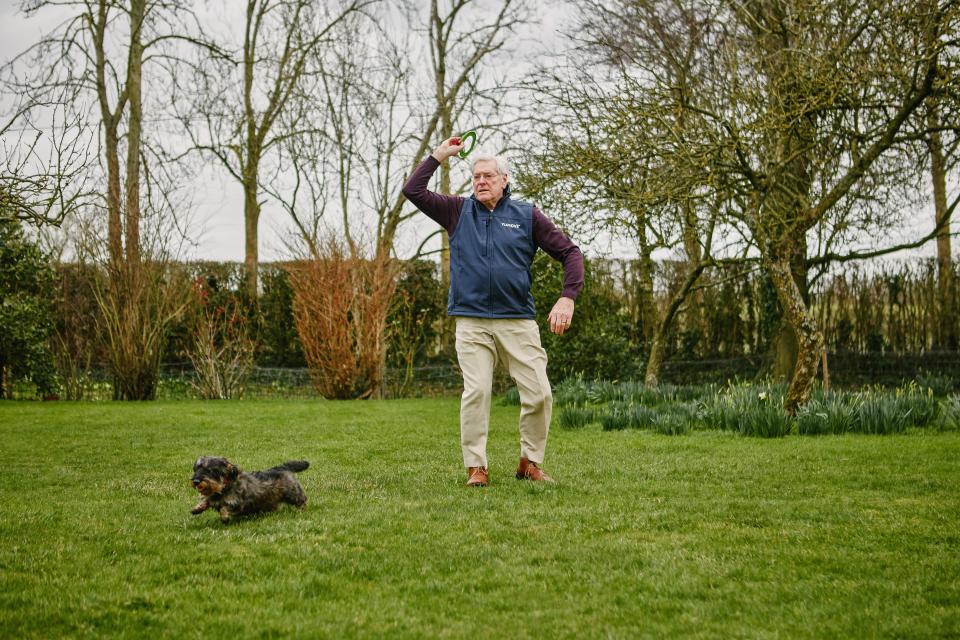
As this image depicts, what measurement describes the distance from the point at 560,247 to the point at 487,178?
618mm

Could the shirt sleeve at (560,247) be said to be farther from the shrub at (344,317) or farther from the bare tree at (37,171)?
the shrub at (344,317)

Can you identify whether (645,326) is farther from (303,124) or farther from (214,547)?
(214,547)

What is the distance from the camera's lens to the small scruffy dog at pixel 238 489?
13.2 ft

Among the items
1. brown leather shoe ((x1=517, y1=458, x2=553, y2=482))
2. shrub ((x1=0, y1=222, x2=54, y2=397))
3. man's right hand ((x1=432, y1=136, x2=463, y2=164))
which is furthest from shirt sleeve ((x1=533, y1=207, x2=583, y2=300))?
shrub ((x1=0, y1=222, x2=54, y2=397))

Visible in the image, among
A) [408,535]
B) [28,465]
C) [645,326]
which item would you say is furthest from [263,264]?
[408,535]

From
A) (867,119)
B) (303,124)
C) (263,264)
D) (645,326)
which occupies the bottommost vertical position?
(645,326)

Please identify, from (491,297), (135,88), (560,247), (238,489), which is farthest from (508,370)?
(135,88)

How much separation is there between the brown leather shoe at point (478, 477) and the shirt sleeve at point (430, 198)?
1.40 m

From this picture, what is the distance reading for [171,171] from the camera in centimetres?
1697

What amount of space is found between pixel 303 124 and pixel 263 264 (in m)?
3.20

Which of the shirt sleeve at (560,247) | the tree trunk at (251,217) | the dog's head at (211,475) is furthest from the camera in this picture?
the tree trunk at (251,217)

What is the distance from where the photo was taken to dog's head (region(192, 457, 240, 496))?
13.1 feet

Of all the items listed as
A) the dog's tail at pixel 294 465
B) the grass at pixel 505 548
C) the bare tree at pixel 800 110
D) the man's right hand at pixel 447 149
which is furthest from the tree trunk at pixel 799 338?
the dog's tail at pixel 294 465

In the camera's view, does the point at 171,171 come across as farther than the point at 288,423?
Yes
